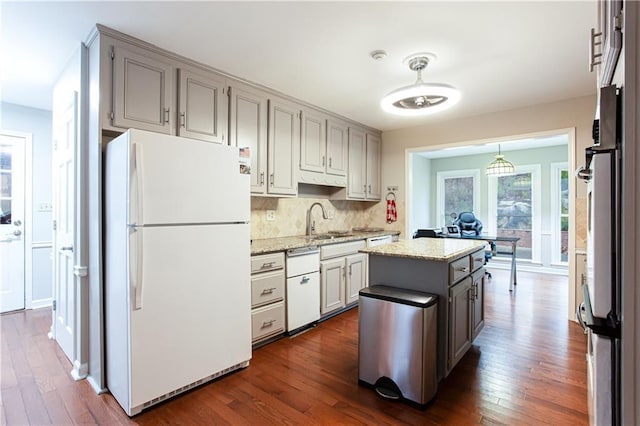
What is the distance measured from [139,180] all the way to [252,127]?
4.78 ft

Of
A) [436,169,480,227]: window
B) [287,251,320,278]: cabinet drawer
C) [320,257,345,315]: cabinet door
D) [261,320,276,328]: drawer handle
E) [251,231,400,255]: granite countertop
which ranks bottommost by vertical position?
[261,320,276,328]: drawer handle

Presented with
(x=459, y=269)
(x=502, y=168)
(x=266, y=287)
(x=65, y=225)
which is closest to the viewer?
(x=459, y=269)

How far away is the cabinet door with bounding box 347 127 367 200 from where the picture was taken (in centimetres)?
441

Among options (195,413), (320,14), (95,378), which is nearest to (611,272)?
(320,14)

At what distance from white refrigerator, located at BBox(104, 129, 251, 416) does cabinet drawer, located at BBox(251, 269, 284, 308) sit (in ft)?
1.10

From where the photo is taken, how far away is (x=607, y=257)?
0.98 m

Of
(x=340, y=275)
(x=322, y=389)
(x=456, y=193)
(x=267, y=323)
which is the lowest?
(x=322, y=389)

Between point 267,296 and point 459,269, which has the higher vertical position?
point 459,269

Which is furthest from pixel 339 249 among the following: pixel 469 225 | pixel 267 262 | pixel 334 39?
pixel 469 225

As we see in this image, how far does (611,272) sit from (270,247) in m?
2.31

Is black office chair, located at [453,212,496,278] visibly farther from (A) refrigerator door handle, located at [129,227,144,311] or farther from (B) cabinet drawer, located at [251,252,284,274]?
(A) refrigerator door handle, located at [129,227,144,311]

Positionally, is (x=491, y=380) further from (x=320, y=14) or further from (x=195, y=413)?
(x=320, y=14)

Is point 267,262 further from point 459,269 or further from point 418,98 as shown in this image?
point 418,98

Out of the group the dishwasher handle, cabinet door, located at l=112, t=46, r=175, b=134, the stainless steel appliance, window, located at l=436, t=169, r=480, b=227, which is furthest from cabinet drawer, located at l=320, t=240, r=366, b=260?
window, located at l=436, t=169, r=480, b=227
